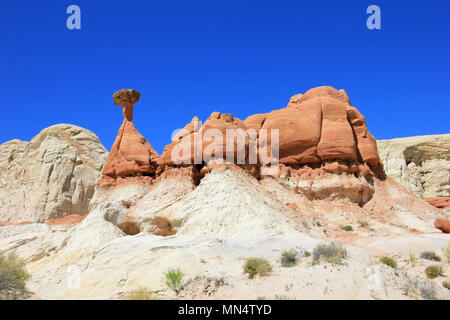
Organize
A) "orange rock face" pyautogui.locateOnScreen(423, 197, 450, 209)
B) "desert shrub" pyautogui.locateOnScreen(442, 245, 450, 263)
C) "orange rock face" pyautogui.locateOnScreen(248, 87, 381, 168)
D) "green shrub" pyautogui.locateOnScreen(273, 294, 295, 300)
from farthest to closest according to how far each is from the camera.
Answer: "orange rock face" pyautogui.locateOnScreen(423, 197, 450, 209) → "orange rock face" pyautogui.locateOnScreen(248, 87, 381, 168) → "desert shrub" pyautogui.locateOnScreen(442, 245, 450, 263) → "green shrub" pyautogui.locateOnScreen(273, 294, 295, 300)

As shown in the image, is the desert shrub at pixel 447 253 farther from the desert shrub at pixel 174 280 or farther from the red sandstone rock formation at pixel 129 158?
the red sandstone rock formation at pixel 129 158

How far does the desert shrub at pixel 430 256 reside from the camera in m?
13.9

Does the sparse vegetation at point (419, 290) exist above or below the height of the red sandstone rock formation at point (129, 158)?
below

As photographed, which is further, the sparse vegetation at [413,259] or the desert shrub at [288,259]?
the sparse vegetation at [413,259]

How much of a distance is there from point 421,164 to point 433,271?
3767cm

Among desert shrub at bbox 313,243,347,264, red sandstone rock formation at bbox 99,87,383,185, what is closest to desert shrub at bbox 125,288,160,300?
desert shrub at bbox 313,243,347,264

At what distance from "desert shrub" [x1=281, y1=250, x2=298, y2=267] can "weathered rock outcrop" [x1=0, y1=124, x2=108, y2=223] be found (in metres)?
32.1

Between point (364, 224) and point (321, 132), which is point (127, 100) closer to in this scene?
point (321, 132)

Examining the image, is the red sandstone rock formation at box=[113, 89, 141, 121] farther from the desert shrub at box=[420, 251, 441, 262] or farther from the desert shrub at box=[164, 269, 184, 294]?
the desert shrub at box=[420, 251, 441, 262]

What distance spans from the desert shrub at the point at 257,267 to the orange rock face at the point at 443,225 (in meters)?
14.1

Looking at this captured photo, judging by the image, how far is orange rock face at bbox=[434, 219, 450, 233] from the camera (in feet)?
66.9

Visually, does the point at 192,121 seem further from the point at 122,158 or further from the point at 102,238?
the point at 102,238

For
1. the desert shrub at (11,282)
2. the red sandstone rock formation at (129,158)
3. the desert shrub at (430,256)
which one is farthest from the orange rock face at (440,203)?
the desert shrub at (11,282)
